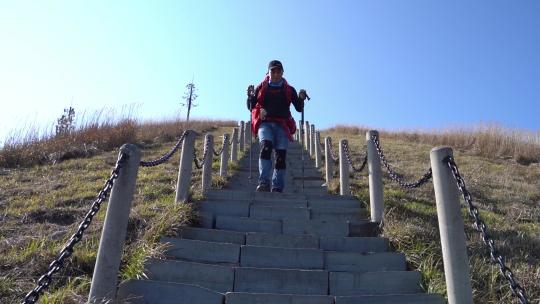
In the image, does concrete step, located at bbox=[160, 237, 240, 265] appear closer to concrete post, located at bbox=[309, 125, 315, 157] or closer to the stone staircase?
the stone staircase

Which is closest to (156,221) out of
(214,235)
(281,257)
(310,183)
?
(214,235)

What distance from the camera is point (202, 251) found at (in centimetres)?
500

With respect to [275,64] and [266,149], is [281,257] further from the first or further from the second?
[275,64]

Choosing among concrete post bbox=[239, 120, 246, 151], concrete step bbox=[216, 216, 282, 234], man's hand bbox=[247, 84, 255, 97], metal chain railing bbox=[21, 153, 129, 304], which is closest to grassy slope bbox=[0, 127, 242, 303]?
concrete step bbox=[216, 216, 282, 234]

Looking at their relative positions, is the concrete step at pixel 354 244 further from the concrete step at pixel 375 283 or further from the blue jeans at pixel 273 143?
the blue jeans at pixel 273 143

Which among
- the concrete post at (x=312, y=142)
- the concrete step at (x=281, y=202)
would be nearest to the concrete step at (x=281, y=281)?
the concrete step at (x=281, y=202)

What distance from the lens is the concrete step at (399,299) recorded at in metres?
4.15

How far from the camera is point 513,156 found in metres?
13.6

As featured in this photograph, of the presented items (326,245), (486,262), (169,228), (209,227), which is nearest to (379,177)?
(326,245)

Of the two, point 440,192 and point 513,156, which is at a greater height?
point 513,156

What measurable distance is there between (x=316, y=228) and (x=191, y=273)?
181 centimetres

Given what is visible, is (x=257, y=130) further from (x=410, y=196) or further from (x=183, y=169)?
(x=410, y=196)

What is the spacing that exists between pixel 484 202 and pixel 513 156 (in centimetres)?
642

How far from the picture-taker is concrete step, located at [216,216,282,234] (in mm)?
5875
